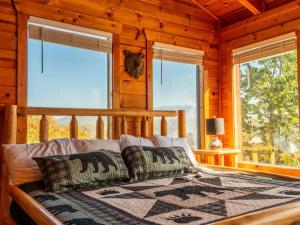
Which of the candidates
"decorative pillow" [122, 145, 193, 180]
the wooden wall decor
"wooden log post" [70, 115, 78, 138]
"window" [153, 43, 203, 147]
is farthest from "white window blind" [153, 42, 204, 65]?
"decorative pillow" [122, 145, 193, 180]

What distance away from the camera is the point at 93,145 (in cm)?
242

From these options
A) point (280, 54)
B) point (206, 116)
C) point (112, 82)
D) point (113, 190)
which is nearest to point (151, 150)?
point (113, 190)

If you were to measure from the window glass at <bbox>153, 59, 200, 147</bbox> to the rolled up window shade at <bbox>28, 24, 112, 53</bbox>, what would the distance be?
0.67 m

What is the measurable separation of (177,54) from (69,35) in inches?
53.0

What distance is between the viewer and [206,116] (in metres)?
3.93

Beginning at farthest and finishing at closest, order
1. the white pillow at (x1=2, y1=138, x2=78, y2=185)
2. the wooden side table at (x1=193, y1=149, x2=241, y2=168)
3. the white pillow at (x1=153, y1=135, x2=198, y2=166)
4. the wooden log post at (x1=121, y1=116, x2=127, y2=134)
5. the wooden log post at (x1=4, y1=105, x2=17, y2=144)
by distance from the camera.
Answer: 1. the wooden side table at (x1=193, y1=149, x2=241, y2=168)
2. the wooden log post at (x1=121, y1=116, x2=127, y2=134)
3. the white pillow at (x1=153, y1=135, x2=198, y2=166)
4. the wooden log post at (x1=4, y1=105, x2=17, y2=144)
5. the white pillow at (x1=2, y1=138, x2=78, y2=185)

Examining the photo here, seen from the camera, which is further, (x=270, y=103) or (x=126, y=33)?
(x=270, y=103)

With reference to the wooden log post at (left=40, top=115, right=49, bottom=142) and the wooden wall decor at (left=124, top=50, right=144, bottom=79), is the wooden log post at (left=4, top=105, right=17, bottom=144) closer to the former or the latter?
the wooden log post at (left=40, top=115, right=49, bottom=142)

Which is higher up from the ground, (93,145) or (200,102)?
(200,102)

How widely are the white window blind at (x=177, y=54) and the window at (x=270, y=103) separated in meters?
0.52

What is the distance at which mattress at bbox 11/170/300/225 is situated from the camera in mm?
1361

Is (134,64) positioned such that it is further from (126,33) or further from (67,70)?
(67,70)

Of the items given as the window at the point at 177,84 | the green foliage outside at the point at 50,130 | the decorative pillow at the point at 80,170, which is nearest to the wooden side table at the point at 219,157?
the window at the point at 177,84

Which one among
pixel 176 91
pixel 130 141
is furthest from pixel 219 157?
pixel 130 141
